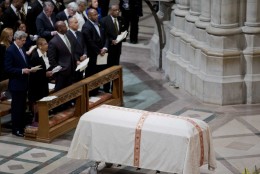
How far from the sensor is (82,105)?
14727 mm

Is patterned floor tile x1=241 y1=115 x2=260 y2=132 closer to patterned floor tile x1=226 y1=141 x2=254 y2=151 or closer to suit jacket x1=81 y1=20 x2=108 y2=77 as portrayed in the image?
patterned floor tile x1=226 y1=141 x2=254 y2=151

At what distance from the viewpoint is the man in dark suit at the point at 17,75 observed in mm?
13852

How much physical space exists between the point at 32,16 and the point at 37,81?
447 cm

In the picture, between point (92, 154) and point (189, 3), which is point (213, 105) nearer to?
point (189, 3)

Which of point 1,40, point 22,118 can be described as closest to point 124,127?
point 22,118

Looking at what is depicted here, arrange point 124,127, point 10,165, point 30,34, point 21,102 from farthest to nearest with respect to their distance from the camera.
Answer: point 30,34 < point 21,102 < point 10,165 < point 124,127

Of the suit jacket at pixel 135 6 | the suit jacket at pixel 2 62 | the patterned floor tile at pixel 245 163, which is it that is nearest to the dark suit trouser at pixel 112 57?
the suit jacket at pixel 2 62

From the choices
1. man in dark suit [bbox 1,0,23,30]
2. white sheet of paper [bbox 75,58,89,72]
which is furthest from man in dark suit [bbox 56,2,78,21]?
white sheet of paper [bbox 75,58,89,72]

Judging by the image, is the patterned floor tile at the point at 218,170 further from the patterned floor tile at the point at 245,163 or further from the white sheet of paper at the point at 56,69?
the white sheet of paper at the point at 56,69

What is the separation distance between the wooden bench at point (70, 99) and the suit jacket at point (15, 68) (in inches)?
20.8

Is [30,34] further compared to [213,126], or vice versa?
[30,34]

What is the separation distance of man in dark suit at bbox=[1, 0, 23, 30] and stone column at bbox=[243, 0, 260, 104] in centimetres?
499

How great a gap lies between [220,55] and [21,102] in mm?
3863

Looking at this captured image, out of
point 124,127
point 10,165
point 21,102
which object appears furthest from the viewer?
point 21,102
